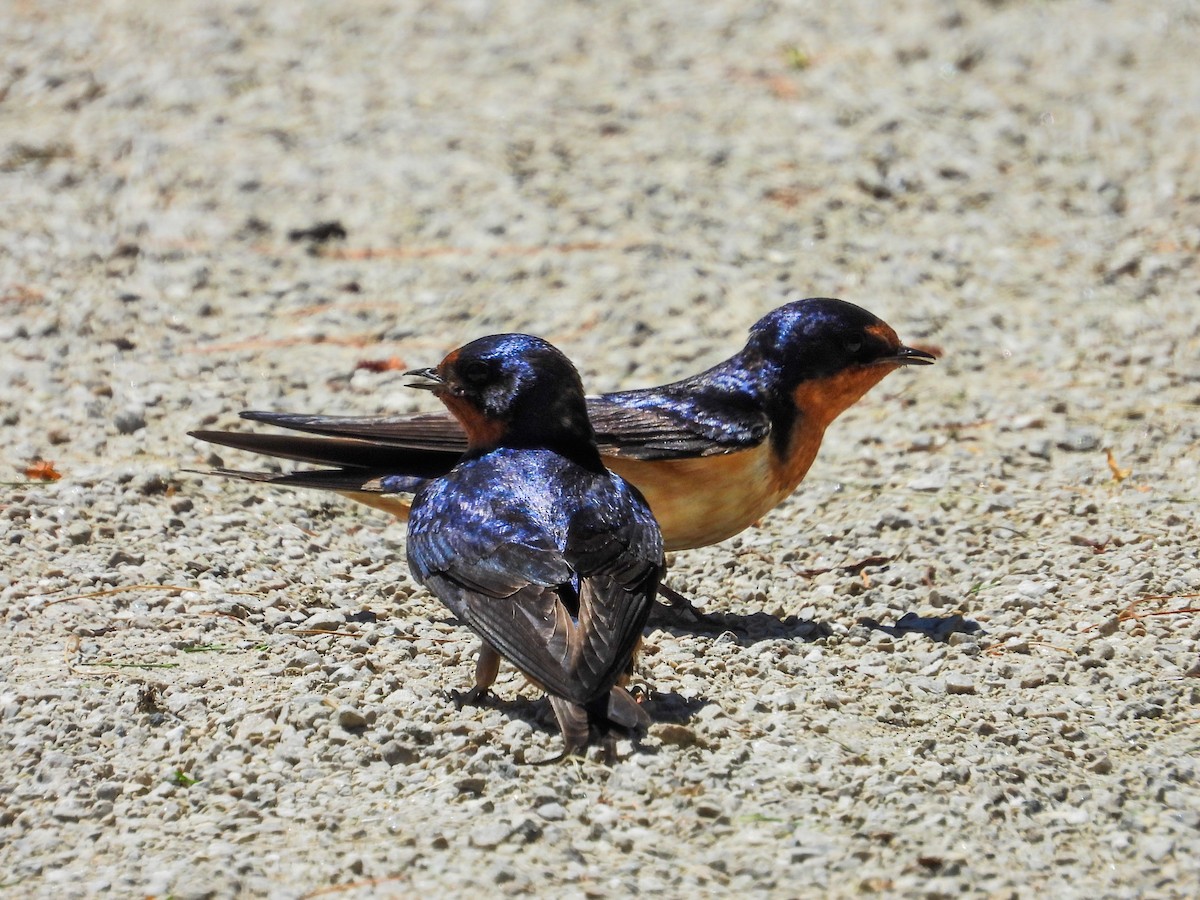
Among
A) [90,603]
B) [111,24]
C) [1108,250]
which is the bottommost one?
[90,603]

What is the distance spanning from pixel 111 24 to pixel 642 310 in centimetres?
478

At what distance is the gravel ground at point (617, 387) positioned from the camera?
4.04 meters

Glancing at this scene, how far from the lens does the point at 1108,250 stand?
9008 mm

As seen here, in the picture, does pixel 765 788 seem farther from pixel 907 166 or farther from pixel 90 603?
pixel 907 166

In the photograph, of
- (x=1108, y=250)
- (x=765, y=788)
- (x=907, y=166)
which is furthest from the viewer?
(x=907, y=166)

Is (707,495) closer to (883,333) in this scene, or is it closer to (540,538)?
(883,333)

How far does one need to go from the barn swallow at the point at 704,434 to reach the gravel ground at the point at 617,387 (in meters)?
0.34

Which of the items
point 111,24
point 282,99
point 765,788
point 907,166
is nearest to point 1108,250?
point 907,166

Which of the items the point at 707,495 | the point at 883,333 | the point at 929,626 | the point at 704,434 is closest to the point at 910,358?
the point at 883,333

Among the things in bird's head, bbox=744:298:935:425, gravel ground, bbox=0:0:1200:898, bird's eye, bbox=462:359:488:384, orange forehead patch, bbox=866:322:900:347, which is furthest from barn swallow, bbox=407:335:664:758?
orange forehead patch, bbox=866:322:900:347

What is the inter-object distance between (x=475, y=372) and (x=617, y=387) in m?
2.34

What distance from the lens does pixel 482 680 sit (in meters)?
4.79

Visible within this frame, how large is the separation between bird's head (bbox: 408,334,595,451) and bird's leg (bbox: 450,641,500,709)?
0.81 m

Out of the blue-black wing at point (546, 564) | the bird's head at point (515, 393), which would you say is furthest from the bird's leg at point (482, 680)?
the bird's head at point (515, 393)
